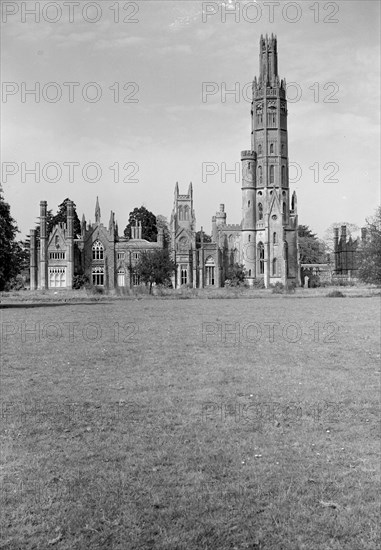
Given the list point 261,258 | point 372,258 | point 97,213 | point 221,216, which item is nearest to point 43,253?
point 97,213

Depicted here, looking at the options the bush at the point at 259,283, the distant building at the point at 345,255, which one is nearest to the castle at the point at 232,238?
the bush at the point at 259,283

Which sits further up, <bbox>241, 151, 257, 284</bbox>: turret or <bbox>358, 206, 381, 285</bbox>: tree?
<bbox>241, 151, 257, 284</bbox>: turret

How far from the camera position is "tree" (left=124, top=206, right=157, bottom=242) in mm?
112312

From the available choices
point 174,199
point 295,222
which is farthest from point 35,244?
point 295,222

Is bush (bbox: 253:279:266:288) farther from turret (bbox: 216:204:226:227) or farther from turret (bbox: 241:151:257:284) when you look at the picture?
turret (bbox: 216:204:226:227)

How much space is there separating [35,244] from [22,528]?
84.2m

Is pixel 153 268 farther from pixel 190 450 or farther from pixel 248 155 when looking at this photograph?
pixel 190 450

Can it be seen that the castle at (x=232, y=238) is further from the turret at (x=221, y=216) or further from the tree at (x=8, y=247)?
the tree at (x=8, y=247)

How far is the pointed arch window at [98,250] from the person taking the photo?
292 feet

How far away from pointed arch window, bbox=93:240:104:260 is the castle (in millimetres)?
157

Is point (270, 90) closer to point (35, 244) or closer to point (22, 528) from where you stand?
point (35, 244)

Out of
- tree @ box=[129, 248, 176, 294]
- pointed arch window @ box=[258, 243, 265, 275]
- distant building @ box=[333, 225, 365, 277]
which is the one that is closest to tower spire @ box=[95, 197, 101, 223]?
tree @ box=[129, 248, 176, 294]

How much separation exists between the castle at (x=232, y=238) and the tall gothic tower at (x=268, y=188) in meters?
0.17

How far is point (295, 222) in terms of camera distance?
10144 centimetres
